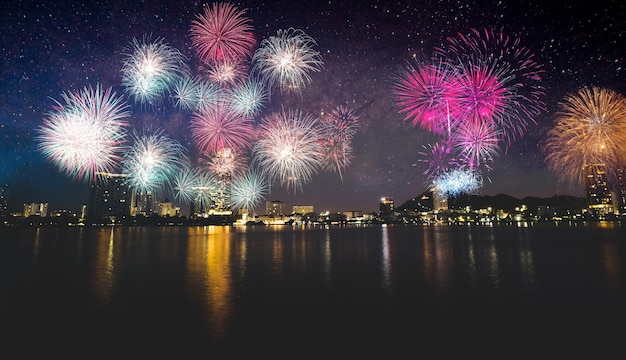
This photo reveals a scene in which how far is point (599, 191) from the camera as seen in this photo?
582 feet

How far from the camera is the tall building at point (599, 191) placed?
174 metres

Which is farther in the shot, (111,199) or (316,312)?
(111,199)

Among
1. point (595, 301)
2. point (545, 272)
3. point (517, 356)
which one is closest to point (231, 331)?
point (517, 356)

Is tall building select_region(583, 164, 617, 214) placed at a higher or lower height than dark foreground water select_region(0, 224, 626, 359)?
higher

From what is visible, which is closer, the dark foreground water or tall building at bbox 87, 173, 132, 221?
the dark foreground water

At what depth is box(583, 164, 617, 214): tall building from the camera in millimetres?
174000

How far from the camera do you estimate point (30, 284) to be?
1750 centimetres

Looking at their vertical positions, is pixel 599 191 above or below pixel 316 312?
above

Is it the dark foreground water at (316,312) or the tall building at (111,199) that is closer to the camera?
the dark foreground water at (316,312)

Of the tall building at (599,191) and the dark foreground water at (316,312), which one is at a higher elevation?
the tall building at (599,191)

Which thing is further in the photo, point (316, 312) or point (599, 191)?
point (599, 191)

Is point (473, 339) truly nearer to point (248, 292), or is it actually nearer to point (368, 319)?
point (368, 319)

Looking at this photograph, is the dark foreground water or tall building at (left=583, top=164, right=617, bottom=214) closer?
the dark foreground water

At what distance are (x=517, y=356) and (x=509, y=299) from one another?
627cm
